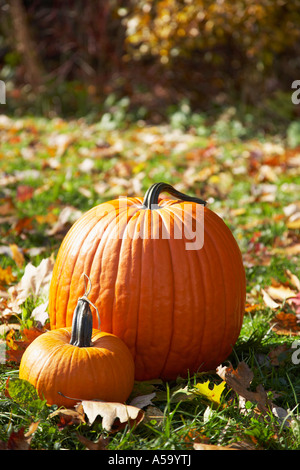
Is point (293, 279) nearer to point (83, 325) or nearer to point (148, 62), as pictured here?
point (83, 325)

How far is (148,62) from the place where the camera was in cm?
870

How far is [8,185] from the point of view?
15.5 feet

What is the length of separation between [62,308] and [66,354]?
0.38m

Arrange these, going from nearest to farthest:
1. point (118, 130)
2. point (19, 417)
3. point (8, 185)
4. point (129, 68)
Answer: point (19, 417) → point (8, 185) → point (118, 130) → point (129, 68)

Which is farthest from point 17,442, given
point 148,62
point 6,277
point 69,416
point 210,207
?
point 148,62

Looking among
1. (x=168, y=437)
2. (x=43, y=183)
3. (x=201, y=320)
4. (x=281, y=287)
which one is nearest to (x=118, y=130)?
(x=43, y=183)

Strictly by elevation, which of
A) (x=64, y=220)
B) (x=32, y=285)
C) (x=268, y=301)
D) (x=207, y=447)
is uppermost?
(x=64, y=220)

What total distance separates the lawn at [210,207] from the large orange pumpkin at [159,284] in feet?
0.42

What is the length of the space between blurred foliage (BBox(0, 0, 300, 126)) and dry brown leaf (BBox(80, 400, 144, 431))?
19.7 feet

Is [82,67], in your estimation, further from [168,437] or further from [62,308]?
[168,437]

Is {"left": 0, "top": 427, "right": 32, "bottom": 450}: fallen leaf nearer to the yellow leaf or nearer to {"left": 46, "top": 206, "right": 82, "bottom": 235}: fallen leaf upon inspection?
the yellow leaf

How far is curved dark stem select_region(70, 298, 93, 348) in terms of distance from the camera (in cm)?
198

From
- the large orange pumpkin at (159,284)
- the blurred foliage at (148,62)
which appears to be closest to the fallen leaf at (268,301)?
the large orange pumpkin at (159,284)

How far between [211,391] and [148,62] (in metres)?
7.48
